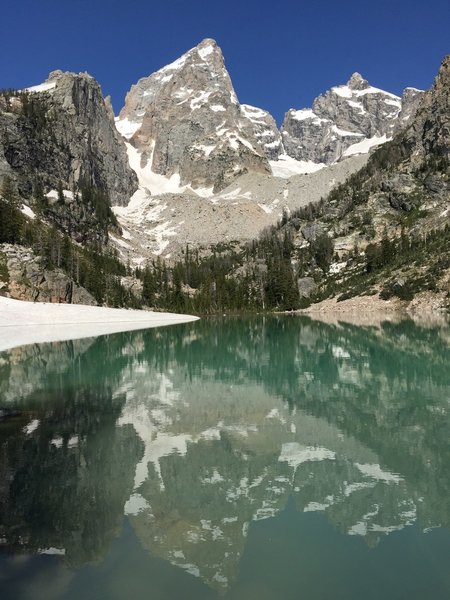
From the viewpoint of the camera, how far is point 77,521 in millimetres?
8594

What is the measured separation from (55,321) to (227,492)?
61.7 metres

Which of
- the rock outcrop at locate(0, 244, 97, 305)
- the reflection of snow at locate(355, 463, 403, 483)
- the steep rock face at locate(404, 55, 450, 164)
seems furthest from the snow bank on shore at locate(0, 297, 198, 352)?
the steep rock face at locate(404, 55, 450, 164)

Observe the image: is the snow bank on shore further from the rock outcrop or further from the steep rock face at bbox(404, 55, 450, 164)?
the steep rock face at bbox(404, 55, 450, 164)

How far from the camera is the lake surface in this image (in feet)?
22.2

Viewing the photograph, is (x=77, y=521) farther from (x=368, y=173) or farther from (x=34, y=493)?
(x=368, y=173)

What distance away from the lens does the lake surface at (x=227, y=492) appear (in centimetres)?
677

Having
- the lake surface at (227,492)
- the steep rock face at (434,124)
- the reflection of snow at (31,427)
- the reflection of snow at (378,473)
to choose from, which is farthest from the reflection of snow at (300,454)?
the steep rock face at (434,124)

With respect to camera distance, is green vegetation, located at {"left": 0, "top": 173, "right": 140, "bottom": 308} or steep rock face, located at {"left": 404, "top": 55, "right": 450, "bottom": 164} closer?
green vegetation, located at {"left": 0, "top": 173, "right": 140, "bottom": 308}

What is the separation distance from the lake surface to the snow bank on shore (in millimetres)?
31267

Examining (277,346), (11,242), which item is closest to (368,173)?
(11,242)

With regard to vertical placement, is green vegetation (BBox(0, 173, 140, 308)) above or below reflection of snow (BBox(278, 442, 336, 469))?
above

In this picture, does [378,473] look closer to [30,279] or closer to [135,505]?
[135,505]

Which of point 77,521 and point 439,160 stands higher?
point 439,160

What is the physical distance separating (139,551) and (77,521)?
163 cm
